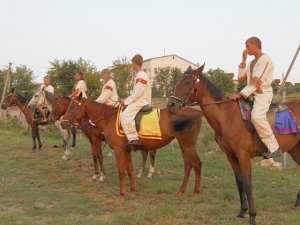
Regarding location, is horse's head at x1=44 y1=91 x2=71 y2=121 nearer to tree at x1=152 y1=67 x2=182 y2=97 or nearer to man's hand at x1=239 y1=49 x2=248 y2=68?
man's hand at x1=239 y1=49 x2=248 y2=68

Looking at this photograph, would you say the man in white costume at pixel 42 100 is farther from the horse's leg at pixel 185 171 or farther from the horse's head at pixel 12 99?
the horse's leg at pixel 185 171

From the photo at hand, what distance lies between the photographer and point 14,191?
977 cm

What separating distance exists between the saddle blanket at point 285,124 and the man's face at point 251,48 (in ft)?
3.86

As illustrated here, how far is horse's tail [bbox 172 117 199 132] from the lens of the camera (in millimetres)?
9367

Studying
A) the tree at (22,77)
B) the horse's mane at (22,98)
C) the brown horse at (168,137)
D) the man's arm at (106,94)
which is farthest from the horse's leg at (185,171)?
the tree at (22,77)

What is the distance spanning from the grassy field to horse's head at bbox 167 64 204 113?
184 centimetres

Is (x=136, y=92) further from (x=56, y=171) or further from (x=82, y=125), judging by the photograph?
(x=56, y=171)

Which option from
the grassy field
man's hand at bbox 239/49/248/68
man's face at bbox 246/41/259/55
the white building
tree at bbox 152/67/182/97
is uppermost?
the white building

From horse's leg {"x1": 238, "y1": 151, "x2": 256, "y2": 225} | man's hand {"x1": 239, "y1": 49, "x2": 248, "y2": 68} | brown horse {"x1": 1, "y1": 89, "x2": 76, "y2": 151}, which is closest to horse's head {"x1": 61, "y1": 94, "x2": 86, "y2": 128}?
man's hand {"x1": 239, "y1": 49, "x2": 248, "y2": 68}

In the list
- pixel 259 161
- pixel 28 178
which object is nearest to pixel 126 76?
pixel 259 161

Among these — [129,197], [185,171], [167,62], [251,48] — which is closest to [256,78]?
[251,48]

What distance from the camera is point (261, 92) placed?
7.32 m

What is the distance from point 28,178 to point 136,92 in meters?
4.00

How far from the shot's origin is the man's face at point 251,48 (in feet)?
24.5
